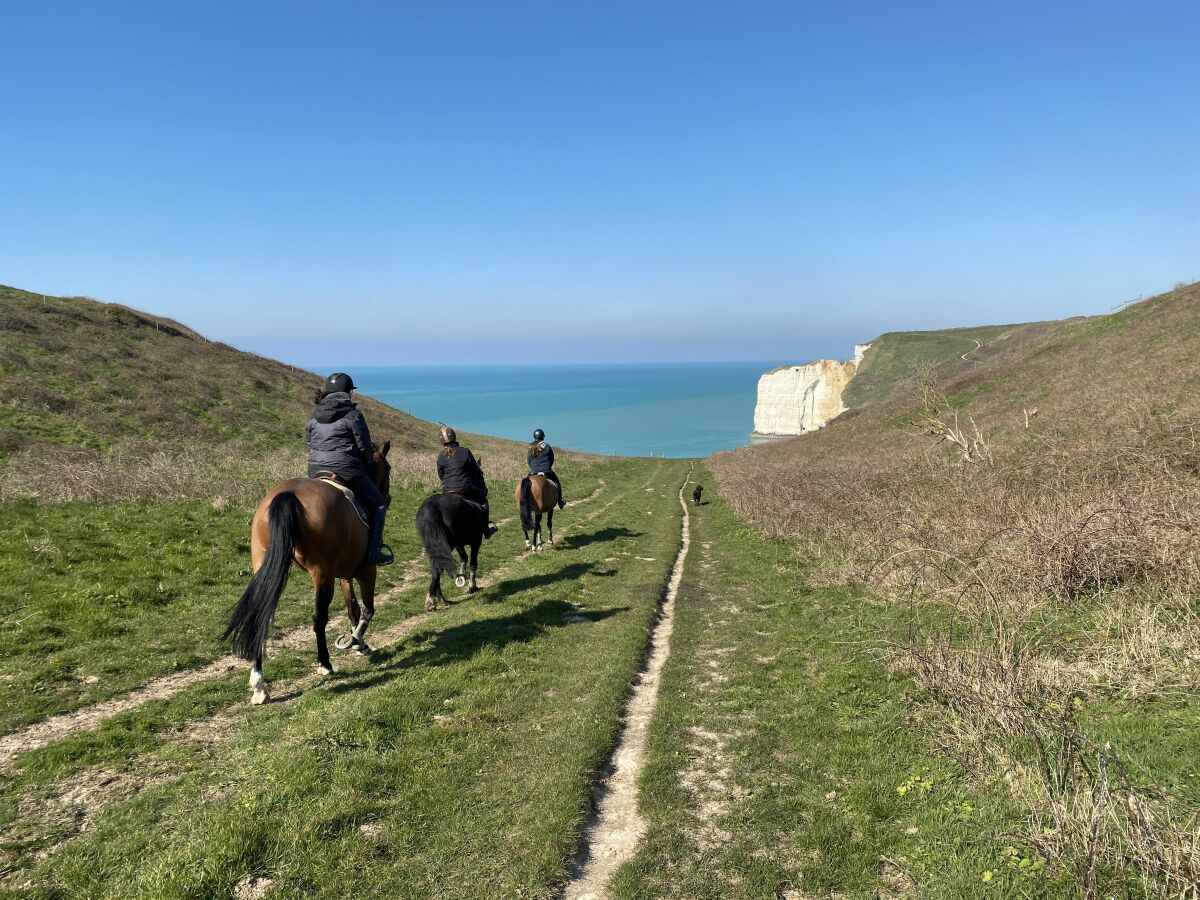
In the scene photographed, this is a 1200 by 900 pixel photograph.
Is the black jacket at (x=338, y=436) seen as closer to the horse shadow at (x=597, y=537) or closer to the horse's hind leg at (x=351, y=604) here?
the horse's hind leg at (x=351, y=604)

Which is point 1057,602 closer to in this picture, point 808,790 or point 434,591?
point 808,790

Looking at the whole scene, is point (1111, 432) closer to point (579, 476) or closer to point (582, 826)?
point (582, 826)

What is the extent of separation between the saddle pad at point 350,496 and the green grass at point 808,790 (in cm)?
510

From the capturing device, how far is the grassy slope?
4.25 meters

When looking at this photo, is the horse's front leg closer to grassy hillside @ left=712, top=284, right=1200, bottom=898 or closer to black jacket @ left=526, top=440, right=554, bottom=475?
black jacket @ left=526, top=440, right=554, bottom=475

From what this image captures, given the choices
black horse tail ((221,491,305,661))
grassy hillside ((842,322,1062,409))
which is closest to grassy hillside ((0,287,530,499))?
black horse tail ((221,491,305,661))

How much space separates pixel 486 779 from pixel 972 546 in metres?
8.42

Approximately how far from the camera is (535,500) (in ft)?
59.9

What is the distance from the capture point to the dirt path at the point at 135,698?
614 centimetres

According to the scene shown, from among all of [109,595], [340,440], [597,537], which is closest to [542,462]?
[597,537]

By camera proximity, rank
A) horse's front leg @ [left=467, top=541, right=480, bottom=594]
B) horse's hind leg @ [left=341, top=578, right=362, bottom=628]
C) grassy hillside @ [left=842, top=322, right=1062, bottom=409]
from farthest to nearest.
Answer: grassy hillside @ [left=842, top=322, right=1062, bottom=409] < horse's front leg @ [left=467, top=541, right=480, bottom=594] < horse's hind leg @ [left=341, top=578, right=362, bottom=628]

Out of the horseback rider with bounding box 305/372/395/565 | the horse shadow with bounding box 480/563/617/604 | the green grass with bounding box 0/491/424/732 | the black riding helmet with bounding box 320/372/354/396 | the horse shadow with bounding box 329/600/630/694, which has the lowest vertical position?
the horse shadow with bounding box 480/563/617/604

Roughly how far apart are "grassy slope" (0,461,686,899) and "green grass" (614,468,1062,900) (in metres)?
0.85

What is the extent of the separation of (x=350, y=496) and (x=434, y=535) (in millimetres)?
3257
